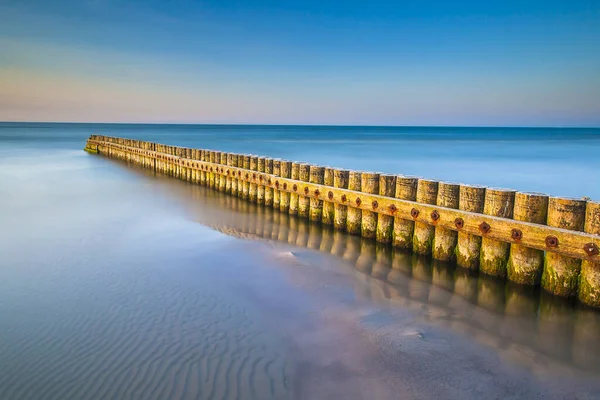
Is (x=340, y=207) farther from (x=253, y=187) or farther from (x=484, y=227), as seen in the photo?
(x=253, y=187)

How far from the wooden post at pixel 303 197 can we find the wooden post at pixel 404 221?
8.71 feet

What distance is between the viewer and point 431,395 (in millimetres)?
3779

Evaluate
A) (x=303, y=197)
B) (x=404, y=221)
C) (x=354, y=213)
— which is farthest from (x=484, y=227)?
(x=303, y=197)

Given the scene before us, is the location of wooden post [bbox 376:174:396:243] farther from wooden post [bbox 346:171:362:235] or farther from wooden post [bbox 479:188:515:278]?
wooden post [bbox 479:188:515:278]

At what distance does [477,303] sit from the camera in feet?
19.3

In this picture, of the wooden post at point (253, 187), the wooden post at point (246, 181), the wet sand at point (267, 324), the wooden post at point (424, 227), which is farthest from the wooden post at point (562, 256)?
the wooden post at point (246, 181)

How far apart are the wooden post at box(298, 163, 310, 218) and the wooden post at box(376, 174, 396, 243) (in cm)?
223

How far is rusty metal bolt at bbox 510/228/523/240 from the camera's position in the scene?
5801 millimetres

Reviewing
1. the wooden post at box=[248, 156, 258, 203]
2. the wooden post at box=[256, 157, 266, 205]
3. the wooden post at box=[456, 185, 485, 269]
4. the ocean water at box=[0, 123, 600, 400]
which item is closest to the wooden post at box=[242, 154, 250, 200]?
the wooden post at box=[248, 156, 258, 203]

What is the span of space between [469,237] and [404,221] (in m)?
1.24

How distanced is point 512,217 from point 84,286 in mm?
6037

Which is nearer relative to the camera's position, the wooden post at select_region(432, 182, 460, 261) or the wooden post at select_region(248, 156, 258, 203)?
the wooden post at select_region(432, 182, 460, 261)

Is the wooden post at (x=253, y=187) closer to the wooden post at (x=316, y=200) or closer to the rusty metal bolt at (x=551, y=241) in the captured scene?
the wooden post at (x=316, y=200)

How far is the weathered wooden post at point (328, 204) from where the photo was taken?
29.6 feet
